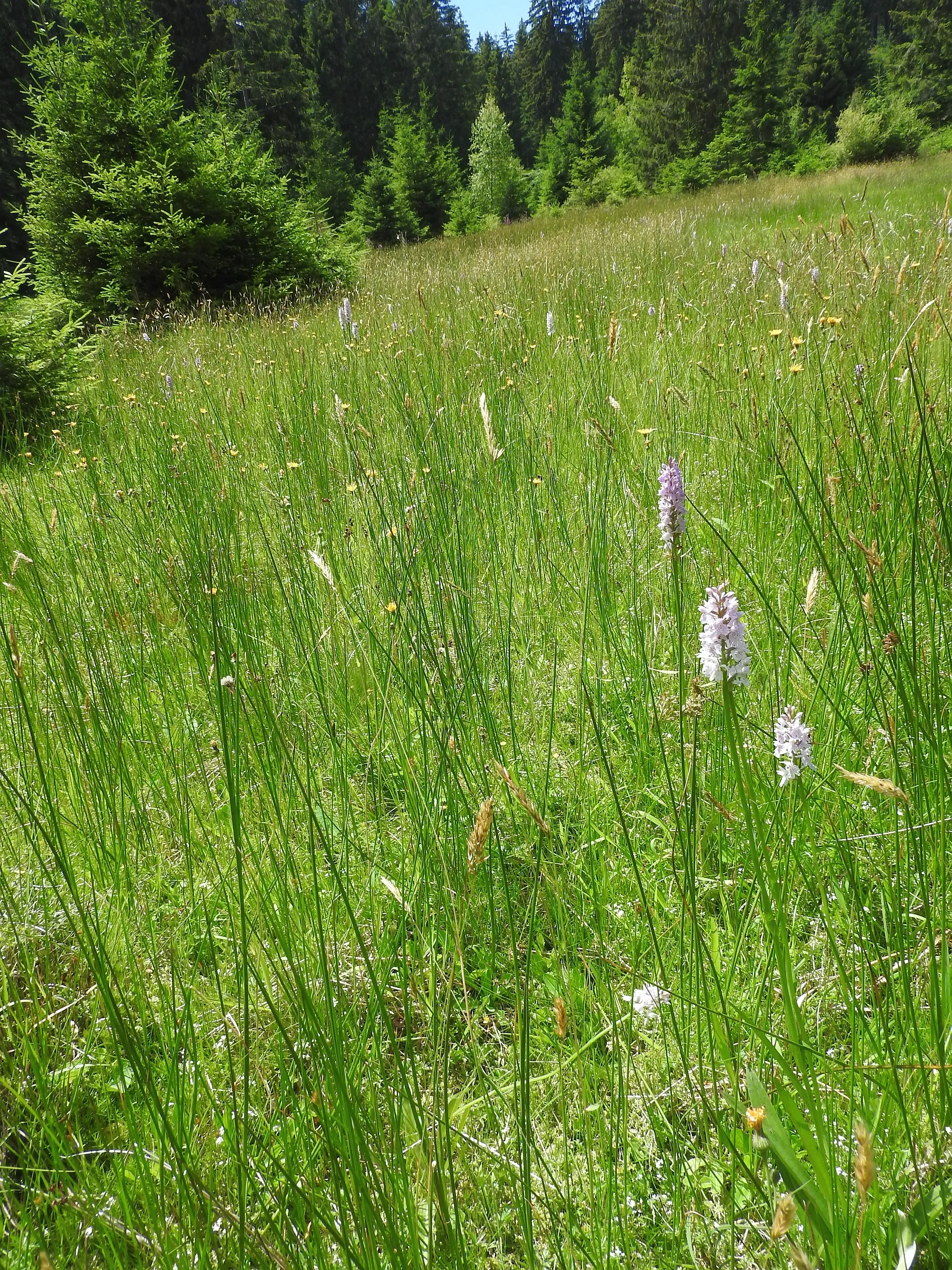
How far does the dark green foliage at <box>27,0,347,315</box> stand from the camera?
7449 mm

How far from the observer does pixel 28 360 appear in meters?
4.45

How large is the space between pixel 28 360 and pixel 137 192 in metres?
4.05

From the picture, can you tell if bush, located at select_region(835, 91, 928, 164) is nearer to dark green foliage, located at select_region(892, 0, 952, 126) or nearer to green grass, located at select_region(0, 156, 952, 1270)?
dark green foliage, located at select_region(892, 0, 952, 126)

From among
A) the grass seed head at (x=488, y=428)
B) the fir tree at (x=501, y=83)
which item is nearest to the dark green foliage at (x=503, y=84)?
the fir tree at (x=501, y=83)

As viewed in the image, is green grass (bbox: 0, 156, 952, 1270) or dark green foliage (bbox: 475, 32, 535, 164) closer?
green grass (bbox: 0, 156, 952, 1270)

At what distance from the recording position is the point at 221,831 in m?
1.31

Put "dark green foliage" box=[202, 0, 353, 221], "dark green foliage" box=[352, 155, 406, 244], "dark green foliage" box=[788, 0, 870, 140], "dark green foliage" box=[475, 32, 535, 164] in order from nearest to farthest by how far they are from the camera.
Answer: "dark green foliage" box=[352, 155, 406, 244]
"dark green foliage" box=[202, 0, 353, 221]
"dark green foliage" box=[788, 0, 870, 140]
"dark green foliage" box=[475, 32, 535, 164]

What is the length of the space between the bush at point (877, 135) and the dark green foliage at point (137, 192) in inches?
578

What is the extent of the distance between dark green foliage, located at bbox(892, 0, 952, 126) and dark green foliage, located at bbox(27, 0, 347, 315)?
25.7 metres

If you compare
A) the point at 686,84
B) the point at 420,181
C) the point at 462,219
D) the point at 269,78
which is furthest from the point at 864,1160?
the point at 686,84

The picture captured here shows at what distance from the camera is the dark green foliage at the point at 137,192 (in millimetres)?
7449

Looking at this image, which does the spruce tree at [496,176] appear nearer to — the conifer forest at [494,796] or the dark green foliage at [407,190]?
the dark green foliage at [407,190]

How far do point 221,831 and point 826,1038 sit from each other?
3.20 feet

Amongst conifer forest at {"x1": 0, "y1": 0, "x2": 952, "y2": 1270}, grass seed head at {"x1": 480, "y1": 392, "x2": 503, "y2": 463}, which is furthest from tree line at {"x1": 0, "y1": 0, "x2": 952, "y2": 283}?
grass seed head at {"x1": 480, "y1": 392, "x2": 503, "y2": 463}
